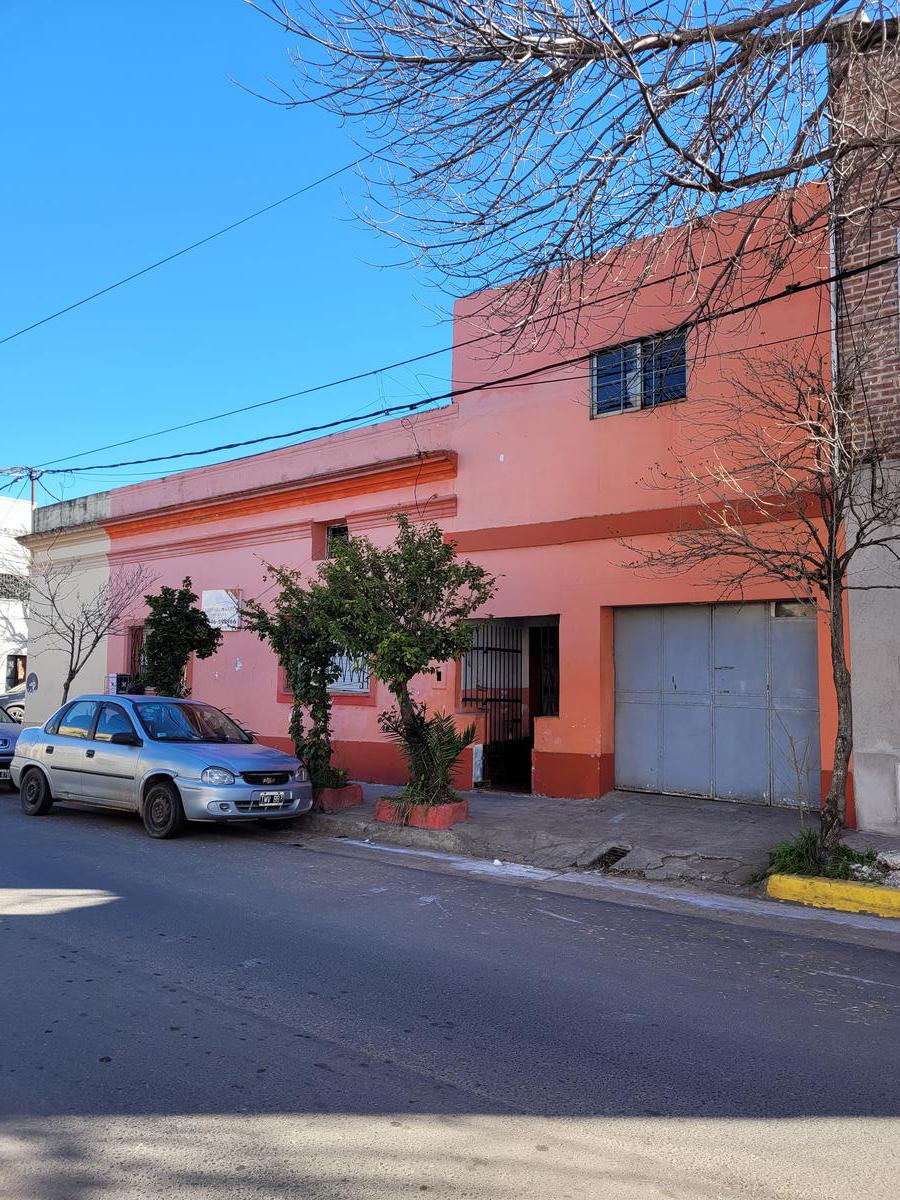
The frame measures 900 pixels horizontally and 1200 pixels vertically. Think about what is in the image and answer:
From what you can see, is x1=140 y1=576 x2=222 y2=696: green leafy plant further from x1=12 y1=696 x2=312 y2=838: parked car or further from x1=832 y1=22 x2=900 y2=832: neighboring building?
x1=832 y1=22 x2=900 y2=832: neighboring building

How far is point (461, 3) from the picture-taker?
649 cm

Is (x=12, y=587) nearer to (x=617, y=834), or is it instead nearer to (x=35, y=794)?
(x=35, y=794)

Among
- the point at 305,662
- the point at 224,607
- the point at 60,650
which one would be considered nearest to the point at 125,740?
the point at 305,662

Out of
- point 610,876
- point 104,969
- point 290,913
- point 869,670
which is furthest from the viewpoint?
point 869,670

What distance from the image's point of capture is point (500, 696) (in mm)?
14477

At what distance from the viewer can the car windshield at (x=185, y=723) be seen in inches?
441

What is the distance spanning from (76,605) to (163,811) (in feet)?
42.9

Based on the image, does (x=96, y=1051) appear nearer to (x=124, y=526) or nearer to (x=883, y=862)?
(x=883, y=862)

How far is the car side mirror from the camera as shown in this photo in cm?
1089

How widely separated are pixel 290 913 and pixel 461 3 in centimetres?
653

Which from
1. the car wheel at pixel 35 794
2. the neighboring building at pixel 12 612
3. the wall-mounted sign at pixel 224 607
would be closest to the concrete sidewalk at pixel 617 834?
the car wheel at pixel 35 794

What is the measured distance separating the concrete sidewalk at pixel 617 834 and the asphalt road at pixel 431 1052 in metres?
1.66

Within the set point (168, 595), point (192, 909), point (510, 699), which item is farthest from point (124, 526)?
point (192, 909)

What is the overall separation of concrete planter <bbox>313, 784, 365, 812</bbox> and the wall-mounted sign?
6.37 m
